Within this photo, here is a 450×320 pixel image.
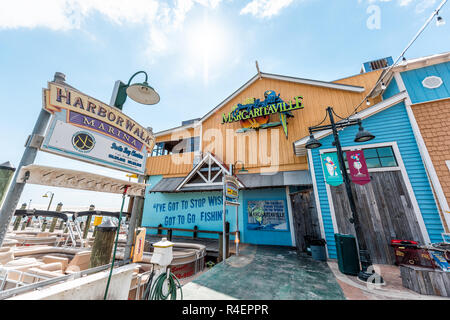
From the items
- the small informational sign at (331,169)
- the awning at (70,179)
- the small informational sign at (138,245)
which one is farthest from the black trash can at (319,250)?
the awning at (70,179)

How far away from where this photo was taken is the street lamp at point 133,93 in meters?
3.66

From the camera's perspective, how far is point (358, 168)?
6238 millimetres

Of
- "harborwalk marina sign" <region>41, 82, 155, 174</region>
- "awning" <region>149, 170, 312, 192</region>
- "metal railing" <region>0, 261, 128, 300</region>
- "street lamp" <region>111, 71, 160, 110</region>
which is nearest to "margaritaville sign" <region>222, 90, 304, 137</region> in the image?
"awning" <region>149, 170, 312, 192</region>

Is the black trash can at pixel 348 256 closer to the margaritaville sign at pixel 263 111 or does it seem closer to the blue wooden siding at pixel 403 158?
the blue wooden siding at pixel 403 158

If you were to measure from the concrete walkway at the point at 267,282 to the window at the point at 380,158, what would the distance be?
14.3 ft

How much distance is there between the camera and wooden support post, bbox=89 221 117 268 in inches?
142

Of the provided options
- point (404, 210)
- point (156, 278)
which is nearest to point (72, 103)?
point (156, 278)

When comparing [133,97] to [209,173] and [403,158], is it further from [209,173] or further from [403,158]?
[403,158]

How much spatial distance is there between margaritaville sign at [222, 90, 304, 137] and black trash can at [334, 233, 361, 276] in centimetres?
641

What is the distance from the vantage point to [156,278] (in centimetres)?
297

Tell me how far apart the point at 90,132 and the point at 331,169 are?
7.53m

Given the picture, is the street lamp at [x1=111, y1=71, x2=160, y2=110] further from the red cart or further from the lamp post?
the red cart

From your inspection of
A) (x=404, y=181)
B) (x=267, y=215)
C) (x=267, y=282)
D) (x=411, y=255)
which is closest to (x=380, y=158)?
(x=404, y=181)
